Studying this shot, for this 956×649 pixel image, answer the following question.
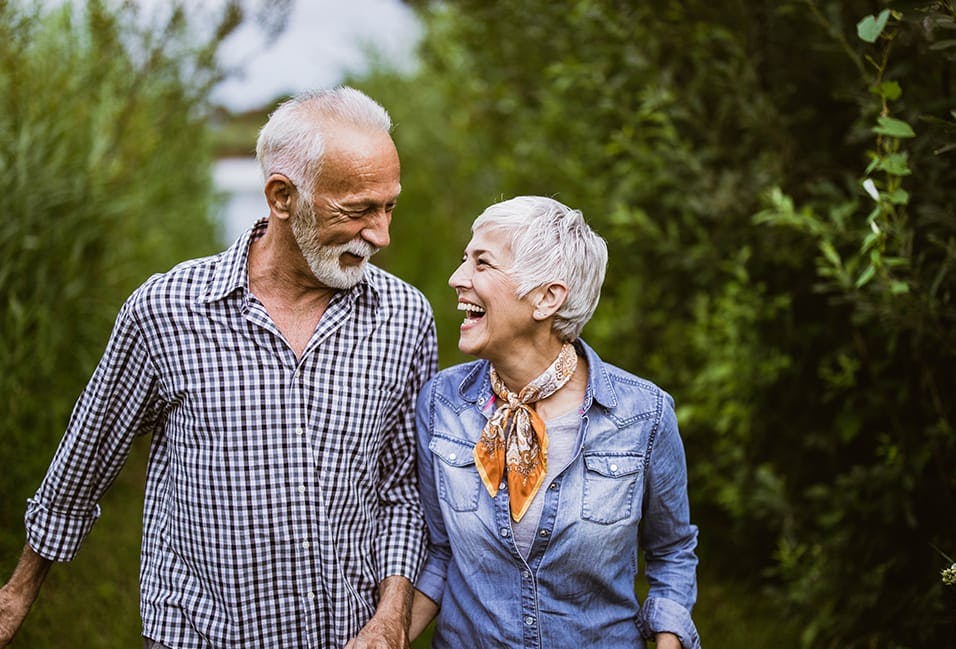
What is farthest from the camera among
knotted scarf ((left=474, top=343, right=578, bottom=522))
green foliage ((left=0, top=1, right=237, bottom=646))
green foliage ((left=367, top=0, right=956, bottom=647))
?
green foliage ((left=0, top=1, right=237, bottom=646))

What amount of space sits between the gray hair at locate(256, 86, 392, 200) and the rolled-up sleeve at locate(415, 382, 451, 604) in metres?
0.60

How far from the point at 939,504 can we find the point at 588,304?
1.53m

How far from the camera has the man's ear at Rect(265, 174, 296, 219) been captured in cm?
220

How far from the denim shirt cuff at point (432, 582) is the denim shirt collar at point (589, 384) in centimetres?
44

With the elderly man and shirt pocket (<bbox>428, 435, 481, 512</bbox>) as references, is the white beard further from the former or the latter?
shirt pocket (<bbox>428, 435, 481, 512</bbox>)

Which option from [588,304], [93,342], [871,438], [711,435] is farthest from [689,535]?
[93,342]

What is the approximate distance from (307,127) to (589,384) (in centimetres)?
88

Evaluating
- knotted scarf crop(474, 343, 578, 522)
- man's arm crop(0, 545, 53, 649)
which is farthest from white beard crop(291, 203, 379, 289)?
man's arm crop(0, 545, 53, 649)

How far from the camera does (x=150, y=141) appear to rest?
4.58m

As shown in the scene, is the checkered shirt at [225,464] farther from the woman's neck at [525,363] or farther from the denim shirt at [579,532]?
the woman's neck at [525,363]

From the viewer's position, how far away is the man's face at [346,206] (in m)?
2.15

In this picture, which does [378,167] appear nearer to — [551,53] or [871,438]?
[871,438]

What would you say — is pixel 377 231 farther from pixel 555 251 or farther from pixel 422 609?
pixel 422 609

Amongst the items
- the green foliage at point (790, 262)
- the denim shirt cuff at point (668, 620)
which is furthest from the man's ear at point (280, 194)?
the green foliage at point (790, 262)
